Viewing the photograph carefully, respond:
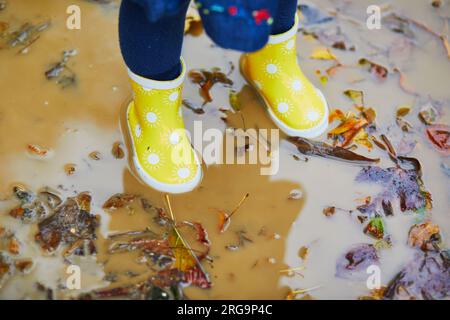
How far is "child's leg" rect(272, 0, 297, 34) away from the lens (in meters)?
1.15

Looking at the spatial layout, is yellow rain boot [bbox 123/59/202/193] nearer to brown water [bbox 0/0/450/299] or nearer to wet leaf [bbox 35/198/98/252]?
brown water [bbox 0/0/450/299]

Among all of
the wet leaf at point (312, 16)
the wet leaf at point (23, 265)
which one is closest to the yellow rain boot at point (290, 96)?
the wet leaf at point (312, 16)

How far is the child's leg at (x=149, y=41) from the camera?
0.96m

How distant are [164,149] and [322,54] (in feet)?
1.74

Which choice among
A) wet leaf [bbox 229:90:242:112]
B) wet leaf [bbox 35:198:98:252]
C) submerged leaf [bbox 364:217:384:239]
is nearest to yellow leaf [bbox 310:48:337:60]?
wet leaf [bbox 229:90:242:112]

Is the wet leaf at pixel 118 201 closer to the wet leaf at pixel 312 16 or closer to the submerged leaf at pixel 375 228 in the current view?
the submerged leaf at pixel 375 228

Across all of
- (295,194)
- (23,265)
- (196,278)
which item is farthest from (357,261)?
(23,265)

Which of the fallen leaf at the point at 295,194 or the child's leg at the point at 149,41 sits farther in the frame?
the fallen leaf at the point at 295,194

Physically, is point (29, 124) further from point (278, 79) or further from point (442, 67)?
point (442, 67)

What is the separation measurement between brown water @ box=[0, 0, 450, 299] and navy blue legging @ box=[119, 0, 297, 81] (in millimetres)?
267

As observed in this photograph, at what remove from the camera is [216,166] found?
128cm

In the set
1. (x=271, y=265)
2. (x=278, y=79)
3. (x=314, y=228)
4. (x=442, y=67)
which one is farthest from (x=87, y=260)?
(x=442, y=67)

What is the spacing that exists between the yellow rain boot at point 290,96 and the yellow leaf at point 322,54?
0.15 meters

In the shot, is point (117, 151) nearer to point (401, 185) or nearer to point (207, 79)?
point (207, 79)
